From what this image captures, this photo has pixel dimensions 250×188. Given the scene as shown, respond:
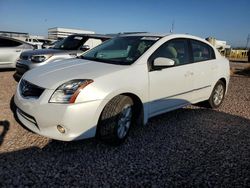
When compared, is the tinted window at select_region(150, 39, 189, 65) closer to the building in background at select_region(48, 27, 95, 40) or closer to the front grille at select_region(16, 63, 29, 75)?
the front grille at select_region(16, 63, 29, 75)

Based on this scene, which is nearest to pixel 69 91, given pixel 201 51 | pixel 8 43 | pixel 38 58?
pixel 201 51

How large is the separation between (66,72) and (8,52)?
267 inches

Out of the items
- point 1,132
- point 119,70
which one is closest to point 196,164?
point 119,70

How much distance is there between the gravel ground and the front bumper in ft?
0.95

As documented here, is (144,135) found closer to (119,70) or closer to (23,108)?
(119,70)

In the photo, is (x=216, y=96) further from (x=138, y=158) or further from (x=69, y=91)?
(x=69, y=91)

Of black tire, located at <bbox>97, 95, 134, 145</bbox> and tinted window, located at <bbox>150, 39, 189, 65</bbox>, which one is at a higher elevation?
tinted window, located at <bbox>150, 39, 189, 65</bbox>

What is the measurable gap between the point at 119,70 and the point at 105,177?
1440mm

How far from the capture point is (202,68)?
4957mm

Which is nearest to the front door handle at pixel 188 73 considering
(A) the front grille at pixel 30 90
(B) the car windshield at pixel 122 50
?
(B) the car windshield at pixel 122 50

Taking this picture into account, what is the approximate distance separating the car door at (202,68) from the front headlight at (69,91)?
7.78ft

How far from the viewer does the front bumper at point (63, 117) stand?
310 centimetres

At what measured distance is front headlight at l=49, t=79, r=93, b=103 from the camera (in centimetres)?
313

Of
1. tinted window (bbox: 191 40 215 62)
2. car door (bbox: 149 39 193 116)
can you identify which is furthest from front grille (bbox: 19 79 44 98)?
tinted window (bbox: 191 40 215 62)
